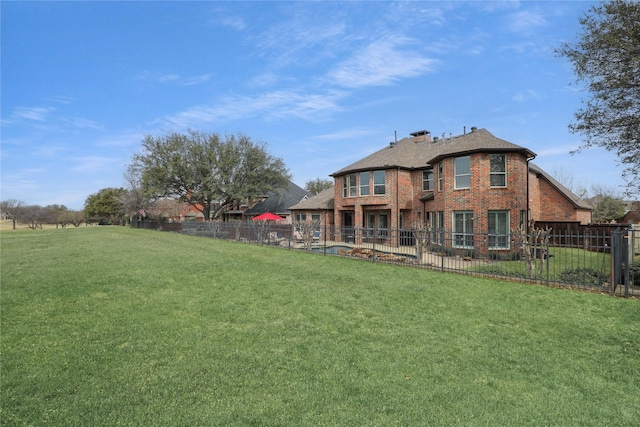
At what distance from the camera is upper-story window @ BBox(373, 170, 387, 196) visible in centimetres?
2388

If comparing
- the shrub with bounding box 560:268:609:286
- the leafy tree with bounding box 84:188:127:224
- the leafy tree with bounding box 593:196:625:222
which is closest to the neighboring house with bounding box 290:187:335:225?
the shrub with bounding box 560:268:609:286

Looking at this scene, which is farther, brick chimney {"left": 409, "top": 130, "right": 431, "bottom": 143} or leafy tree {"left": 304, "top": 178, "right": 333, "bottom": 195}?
leafy tree {"left": 304, "top": 178, "right": 333, "bottom": 195}

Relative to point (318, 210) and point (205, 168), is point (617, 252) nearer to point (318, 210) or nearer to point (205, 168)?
point (318, 210)

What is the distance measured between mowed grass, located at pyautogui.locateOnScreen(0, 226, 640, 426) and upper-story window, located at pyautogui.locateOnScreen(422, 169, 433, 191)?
583 inches

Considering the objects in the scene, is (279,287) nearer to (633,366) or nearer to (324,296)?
(324,296)

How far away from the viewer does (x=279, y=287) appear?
8969 mm

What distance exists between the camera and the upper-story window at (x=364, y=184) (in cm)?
2458

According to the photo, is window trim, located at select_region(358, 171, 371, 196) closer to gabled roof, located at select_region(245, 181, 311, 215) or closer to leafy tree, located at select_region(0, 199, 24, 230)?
gabled roof, located at select_region(245, 181, 311, 215)

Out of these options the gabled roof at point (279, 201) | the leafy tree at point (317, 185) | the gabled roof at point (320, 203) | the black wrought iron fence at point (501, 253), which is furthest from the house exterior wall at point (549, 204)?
the leafy tree at point (317, 185)

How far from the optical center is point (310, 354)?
502cm

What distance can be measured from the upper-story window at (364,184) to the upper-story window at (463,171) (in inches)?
278

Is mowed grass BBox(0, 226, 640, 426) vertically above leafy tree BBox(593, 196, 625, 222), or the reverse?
leafy tree BBox(593, 196, 625, 222)

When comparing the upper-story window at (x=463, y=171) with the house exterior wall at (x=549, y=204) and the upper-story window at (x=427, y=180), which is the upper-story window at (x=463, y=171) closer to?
the upper-story window at (x=427, y=180)

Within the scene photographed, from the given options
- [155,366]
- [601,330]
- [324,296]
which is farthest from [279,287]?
[601,330]
